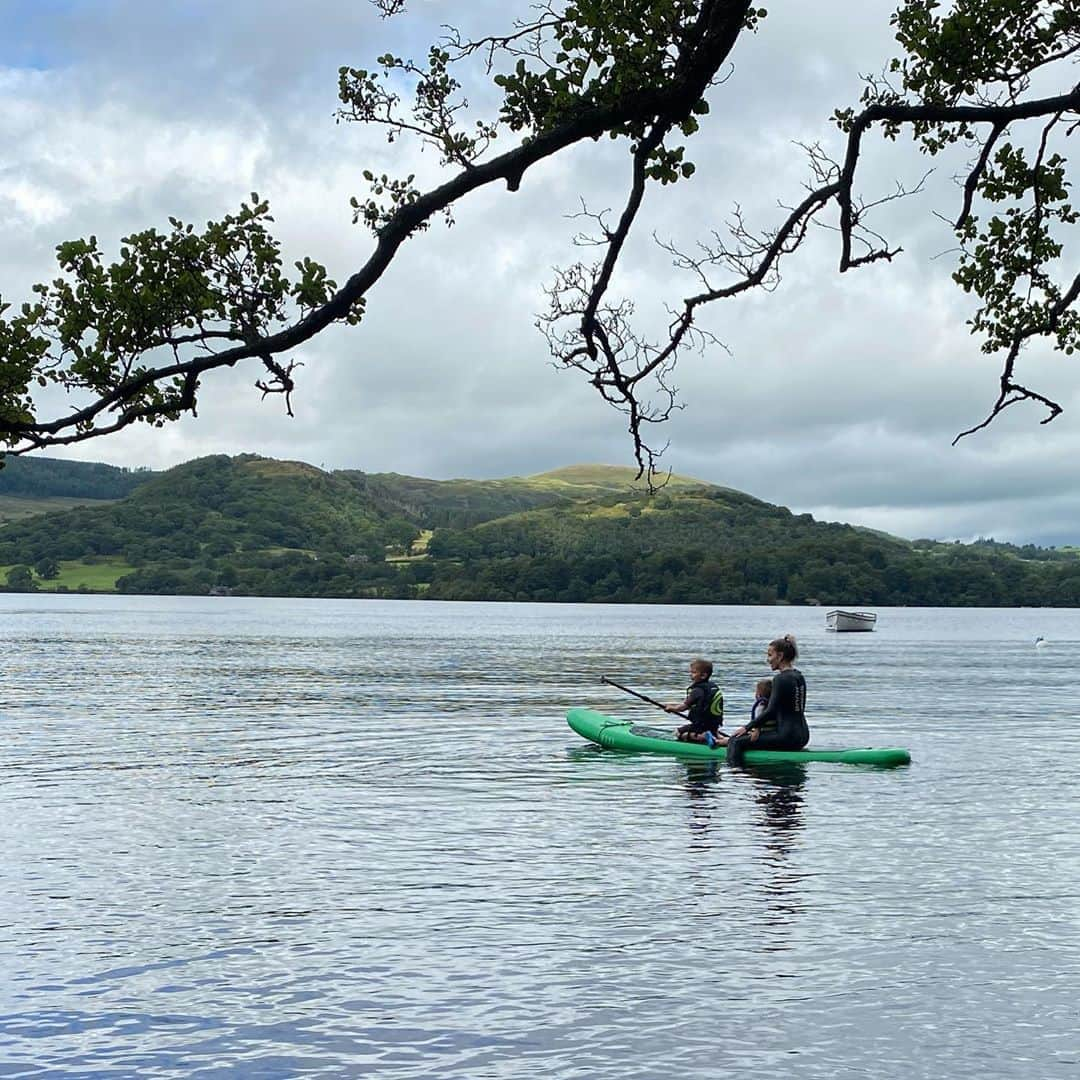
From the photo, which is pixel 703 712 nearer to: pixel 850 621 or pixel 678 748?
pixel 678 748

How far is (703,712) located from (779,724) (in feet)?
8.95

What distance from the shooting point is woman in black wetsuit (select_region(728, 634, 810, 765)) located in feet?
99.2

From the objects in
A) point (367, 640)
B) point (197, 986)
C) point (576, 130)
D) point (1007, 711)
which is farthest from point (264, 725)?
point (367, 640)

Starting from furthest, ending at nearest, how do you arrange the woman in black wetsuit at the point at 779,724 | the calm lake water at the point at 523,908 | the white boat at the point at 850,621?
the white boat at the point at 850,621
the woman in black wetsuit at the point at 779,724
the calm lake water at the point at 523,908

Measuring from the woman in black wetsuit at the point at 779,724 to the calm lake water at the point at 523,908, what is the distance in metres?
0.69

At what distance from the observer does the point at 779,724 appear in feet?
103

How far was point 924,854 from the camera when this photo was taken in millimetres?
→ 22000

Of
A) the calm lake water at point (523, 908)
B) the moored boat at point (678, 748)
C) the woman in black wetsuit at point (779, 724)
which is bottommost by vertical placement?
the calm lake water at point (523, 908)

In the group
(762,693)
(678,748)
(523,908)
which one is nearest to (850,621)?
(678,748)

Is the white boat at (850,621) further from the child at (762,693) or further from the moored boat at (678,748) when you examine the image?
the child at (762,693)

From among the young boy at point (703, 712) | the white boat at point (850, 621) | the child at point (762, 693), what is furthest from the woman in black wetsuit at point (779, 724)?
the white boat at point (850, 621)

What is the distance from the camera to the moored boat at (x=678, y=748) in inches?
1261

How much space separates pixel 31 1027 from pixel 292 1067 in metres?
2.59

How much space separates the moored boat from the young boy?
0.81 feet
